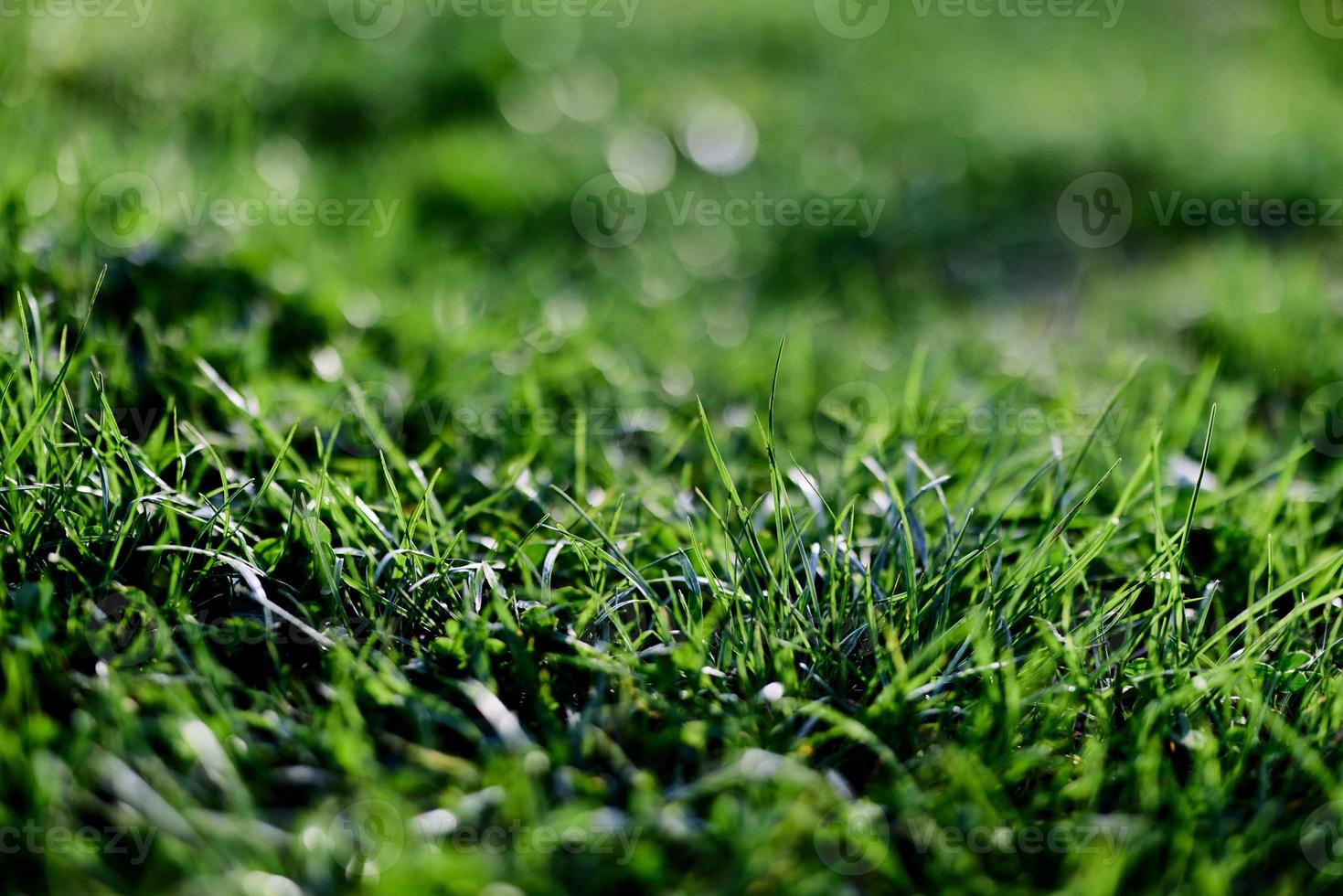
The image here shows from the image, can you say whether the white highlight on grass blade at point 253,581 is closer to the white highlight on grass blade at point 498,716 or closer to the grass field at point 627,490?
the grass field at point 627,490

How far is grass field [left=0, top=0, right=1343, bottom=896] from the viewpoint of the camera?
1.22 meters

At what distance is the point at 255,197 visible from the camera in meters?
2.67

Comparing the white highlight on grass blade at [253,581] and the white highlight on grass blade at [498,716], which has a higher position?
the white highlight on grass blade at [253,581]

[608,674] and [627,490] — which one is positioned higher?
[627,490]

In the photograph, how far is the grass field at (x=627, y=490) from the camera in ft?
4.00

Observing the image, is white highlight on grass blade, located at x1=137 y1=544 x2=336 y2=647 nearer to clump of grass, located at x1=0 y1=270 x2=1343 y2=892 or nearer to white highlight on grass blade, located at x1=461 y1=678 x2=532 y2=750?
clump of grass, located at x1=0 y1=270 x2=1343 y2=892

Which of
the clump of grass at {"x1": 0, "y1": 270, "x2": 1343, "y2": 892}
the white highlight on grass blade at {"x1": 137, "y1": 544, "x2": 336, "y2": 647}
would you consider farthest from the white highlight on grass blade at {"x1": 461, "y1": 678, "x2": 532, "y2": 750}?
the white highlight on grass blade at {"x1": 137, "y1": 544, "x2": 336, "y2": 647}

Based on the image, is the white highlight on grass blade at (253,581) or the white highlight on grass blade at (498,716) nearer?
the white highlight on grass blade at (498,716)

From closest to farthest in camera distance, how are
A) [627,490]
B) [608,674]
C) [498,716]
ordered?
[498,716], [608,674], [627,490]

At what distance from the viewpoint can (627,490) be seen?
1.80 metres

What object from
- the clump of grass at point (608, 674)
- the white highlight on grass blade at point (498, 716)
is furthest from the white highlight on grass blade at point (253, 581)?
the white highlight on grass blade at point (498, 716)

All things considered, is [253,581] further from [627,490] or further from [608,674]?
[627,490]

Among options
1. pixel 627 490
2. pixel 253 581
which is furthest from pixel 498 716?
pixel 627 490

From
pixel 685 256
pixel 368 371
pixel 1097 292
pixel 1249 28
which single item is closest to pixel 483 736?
pixel 368 371
